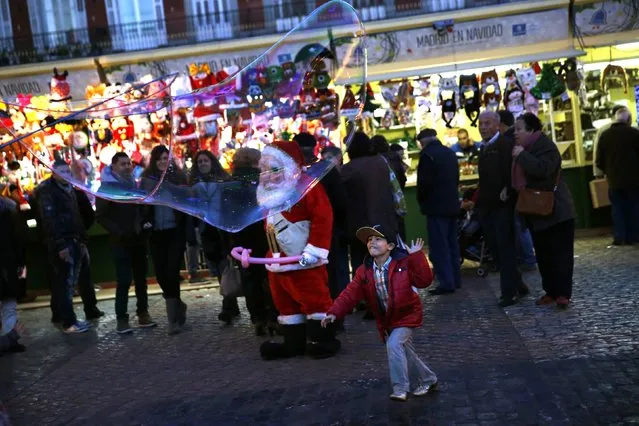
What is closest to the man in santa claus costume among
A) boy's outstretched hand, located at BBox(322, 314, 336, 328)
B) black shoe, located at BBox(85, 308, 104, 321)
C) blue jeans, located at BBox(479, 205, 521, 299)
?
boy's outstretched hand, located at BBox(322, 314, 336, 328)

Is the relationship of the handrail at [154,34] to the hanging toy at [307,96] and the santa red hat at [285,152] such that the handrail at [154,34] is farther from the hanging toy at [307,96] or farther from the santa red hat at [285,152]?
the santa red hat at [285,152]

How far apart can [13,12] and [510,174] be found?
1394cm

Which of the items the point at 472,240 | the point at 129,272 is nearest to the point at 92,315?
the point at 129,272

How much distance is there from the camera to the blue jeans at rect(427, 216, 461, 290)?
1208cm

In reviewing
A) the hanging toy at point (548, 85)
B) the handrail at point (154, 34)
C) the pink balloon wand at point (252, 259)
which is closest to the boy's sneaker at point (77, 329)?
the pink balloon wand at point (252, 259)

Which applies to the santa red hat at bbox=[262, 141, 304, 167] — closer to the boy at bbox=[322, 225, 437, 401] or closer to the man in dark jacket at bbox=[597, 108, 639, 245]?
the boy at bbox=[322, 225, 437, 401]

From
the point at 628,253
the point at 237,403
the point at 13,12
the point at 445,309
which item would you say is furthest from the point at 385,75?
the point at 237,403

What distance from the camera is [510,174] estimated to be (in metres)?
10.4

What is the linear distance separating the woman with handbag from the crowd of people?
0.5 inches

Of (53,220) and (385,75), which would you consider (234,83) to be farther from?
(385,75)

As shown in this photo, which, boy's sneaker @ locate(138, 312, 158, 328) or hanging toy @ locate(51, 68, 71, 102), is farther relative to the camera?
hanging toy @ locate(51, 68, 71, 102)

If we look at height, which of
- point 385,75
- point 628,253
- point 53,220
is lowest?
point 628,253

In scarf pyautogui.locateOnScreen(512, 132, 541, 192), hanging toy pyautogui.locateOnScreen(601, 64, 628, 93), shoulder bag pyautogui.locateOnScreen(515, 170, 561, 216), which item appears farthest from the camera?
hanging toy pyautogui.locateOnScreen(601, 64, 628, 93)

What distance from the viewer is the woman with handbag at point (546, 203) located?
389 inches
